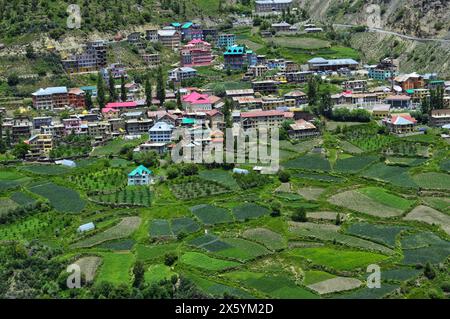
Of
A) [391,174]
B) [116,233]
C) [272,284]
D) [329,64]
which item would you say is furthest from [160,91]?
[272,284]

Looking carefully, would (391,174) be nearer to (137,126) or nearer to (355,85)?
(137,126)

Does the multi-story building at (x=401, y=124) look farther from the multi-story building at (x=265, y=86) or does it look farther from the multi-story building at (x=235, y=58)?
the multi-story building at (x=235, y=58)

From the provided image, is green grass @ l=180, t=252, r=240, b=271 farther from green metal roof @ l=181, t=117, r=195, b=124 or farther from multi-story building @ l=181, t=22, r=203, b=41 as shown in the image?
multi-story building @ l=181, t=22, r=203, b=41

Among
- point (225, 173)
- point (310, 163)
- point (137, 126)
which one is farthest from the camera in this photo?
point (137, 126)

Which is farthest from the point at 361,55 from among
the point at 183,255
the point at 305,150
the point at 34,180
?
the point at 183,255

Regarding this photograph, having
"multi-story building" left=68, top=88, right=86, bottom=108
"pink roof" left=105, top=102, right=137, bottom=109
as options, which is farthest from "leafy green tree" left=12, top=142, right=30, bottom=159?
"multi-story building" left=68, top=88, right=86, bottom=108
